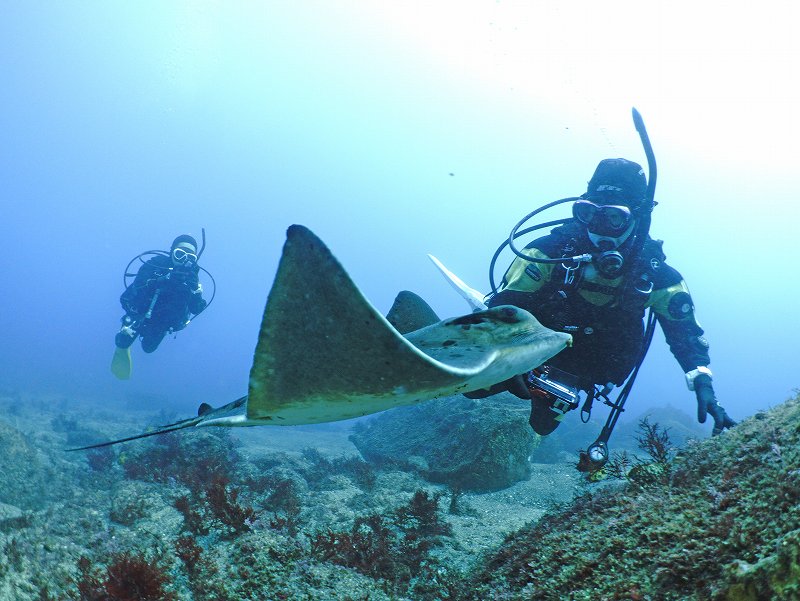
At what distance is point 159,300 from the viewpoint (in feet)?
45.3

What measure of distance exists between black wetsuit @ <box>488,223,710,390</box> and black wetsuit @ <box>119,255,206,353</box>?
39.5ft

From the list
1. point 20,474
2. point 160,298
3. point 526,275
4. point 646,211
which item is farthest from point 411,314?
point 160,298

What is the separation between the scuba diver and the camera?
530 cm

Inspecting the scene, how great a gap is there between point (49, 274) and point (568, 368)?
225127 mm

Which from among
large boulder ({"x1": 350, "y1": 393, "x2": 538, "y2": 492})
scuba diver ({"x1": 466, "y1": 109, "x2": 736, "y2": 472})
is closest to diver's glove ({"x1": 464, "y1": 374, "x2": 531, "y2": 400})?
scuba diver ({"x1": 466, "y1": 109, "x2": 736, "y2": 472})

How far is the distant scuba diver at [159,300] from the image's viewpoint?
1315 cm

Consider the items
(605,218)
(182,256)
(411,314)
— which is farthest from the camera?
(182,256)

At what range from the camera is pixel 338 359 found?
167cm

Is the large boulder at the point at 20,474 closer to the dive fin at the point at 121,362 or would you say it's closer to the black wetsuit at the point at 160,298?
the dive fin at the point at 121,362

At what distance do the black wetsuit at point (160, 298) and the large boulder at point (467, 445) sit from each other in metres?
Answer: 7.93

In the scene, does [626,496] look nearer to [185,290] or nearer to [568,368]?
[568,368]

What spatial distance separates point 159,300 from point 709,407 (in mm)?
14787

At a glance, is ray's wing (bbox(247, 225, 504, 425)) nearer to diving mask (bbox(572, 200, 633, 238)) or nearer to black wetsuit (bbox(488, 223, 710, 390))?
black wetsuit (bbox(488, 223, 710, 390))

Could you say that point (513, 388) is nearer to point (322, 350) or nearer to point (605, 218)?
point (605, 218)
